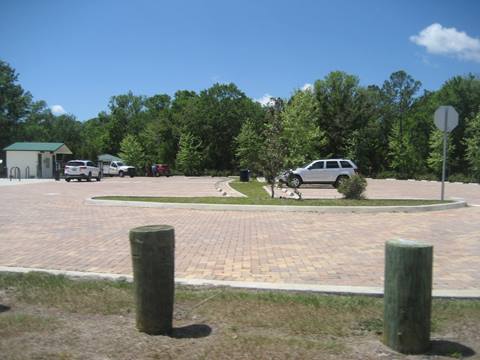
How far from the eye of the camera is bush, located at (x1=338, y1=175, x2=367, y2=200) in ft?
57.3

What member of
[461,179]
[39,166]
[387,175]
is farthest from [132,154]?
[461,179]

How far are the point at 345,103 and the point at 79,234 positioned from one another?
5535 cm

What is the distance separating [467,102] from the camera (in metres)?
54.1

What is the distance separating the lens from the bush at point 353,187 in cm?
1747

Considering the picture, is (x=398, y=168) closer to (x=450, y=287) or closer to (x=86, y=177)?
(x=86, y=177)

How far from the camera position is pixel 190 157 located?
228 feet

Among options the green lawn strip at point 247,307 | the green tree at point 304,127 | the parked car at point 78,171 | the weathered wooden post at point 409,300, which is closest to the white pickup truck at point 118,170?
the parked car at point 78,171

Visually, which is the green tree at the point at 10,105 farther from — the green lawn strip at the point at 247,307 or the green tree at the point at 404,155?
the green lawn strip at the point at 247,307

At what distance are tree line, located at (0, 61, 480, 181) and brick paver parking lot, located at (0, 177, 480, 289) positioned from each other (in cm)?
3308

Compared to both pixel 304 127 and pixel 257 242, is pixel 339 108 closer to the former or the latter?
pixel 304 127

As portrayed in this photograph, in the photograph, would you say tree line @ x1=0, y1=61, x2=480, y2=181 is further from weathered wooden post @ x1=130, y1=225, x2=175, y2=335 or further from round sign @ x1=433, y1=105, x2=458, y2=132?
weathered wooden post @ x1=130, y1=225, x2=175, y2=335

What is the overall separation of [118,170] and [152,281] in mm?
56305

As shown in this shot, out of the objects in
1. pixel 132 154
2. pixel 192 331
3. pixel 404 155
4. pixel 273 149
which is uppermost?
pixel 404 155

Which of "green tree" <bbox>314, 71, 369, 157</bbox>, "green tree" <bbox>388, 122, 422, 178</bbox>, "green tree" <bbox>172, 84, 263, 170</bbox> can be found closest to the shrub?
"green tree" <bbox>388, 122, 422, 178</bbox>
